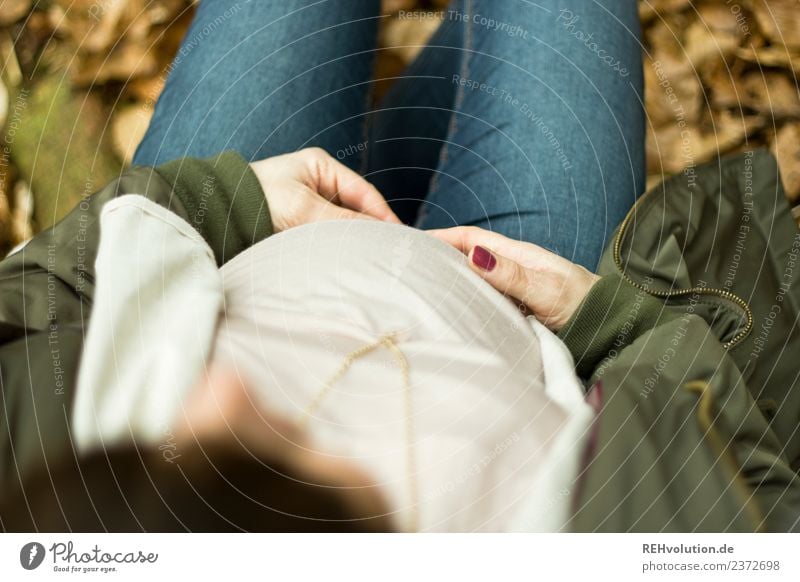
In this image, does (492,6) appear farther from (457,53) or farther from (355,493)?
(355,493)

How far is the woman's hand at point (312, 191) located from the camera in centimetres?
40

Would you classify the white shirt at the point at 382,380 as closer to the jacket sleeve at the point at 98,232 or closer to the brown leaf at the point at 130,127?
the jacket sleeve at the point at 98,232

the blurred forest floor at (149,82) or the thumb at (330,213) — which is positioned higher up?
the blurred forest floor at (149,82)

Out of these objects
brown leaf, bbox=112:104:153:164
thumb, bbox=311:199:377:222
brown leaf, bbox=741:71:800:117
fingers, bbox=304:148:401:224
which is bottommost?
thumb, bbox=311:199:377:222

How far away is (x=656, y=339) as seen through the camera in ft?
1.14

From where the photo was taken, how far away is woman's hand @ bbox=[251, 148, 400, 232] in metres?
0.40

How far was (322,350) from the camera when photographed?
28 cm

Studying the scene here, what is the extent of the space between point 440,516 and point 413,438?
3cm

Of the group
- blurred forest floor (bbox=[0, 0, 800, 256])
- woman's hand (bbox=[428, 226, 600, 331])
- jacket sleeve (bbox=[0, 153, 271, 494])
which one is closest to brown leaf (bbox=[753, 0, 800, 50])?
blurred forest floor (bbox=[0, 0, 800, 256])

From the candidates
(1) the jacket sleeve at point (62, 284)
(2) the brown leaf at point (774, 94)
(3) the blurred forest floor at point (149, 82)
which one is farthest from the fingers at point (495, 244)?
(2) the brown leaf at point (774, 94)

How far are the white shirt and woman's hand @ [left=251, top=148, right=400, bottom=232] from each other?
0.08 meters

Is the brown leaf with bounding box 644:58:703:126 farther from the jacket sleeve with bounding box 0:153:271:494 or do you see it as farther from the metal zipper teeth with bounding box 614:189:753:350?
the jacket sleeve with bounding box 0:153:271:494

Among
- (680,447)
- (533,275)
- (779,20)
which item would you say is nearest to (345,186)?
(533,275)
